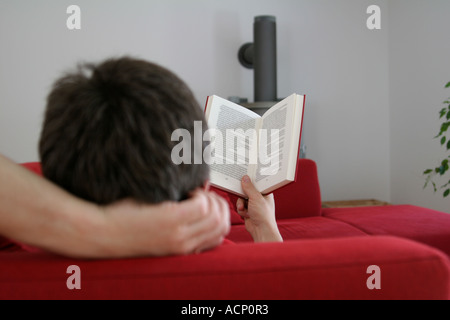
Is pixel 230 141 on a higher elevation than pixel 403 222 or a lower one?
higher

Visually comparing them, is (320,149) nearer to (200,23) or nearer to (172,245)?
(200,23)

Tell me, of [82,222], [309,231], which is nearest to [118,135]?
[82,222]

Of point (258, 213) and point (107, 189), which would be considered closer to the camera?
point (107, 189)

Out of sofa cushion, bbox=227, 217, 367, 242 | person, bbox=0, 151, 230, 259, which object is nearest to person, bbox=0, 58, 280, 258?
person, bbox=0, 151, 230, 259

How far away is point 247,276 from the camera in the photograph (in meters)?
0.48

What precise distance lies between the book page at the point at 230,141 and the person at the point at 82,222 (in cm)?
62

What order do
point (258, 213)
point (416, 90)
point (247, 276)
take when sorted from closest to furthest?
1. point (247, 276)
2. point (258, 213)
3. point (416, 90)

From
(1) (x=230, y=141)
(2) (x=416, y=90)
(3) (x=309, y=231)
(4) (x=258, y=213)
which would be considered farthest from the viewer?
(2) (x=416, y=90)

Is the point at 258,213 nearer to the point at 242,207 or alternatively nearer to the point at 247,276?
the point at 242,207

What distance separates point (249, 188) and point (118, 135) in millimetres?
636

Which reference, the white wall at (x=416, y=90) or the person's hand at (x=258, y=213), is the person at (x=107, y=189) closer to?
the person's hand at (x=258, y=213)

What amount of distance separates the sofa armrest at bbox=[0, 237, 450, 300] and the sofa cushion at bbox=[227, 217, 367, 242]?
1.29m

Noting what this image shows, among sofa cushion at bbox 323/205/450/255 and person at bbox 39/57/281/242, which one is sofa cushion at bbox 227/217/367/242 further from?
person at bbox 39/57/281/242

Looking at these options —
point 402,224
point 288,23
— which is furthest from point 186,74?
point 402,224
